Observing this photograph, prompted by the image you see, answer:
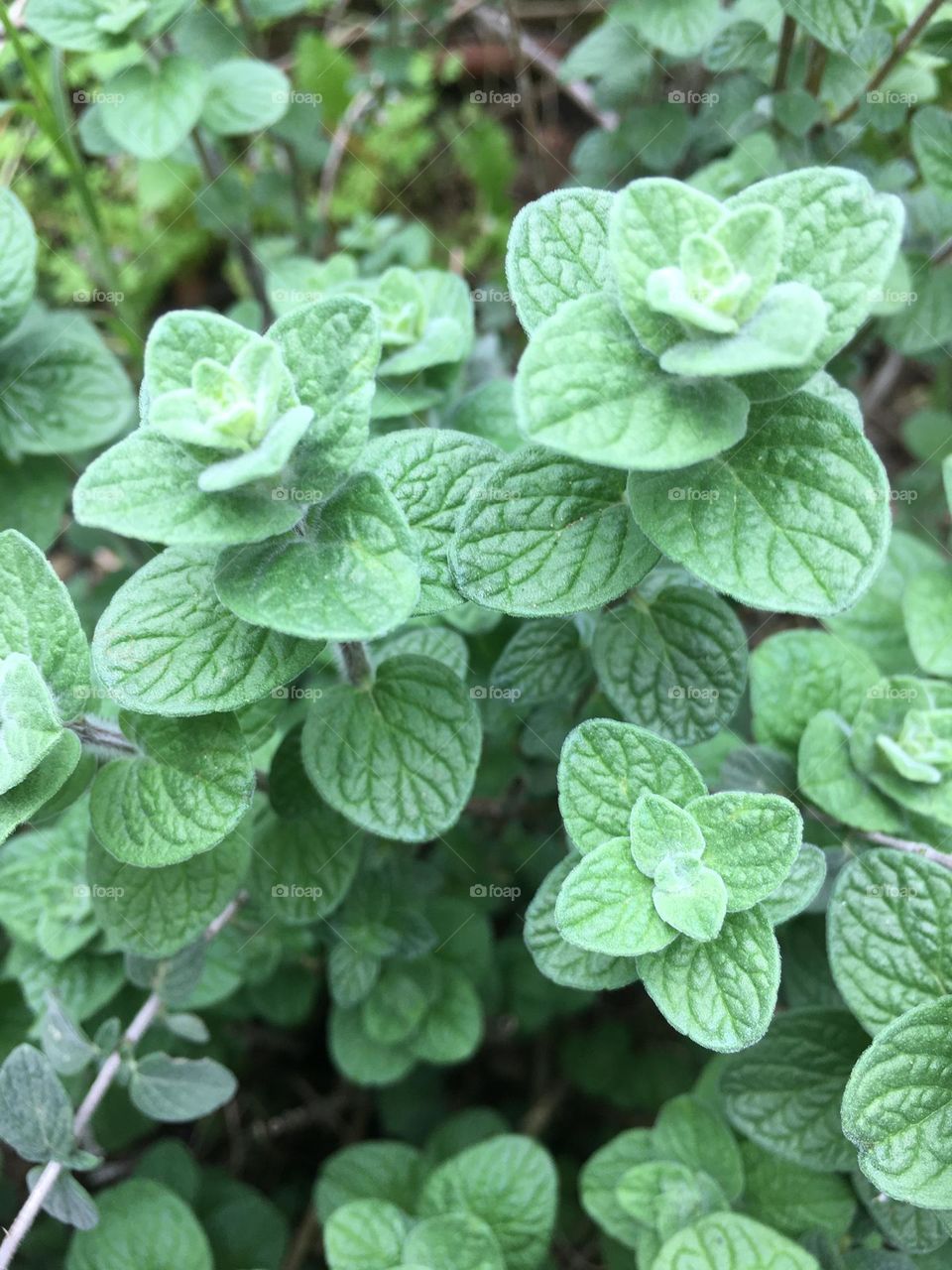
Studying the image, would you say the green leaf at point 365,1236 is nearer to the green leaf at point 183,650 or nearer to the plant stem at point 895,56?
the green leaf at point 183,650

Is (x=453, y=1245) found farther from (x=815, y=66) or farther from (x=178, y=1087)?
(x=815, y=66)

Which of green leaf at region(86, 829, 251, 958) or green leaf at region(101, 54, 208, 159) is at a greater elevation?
green leaf at region(101, 54, 208, 159)

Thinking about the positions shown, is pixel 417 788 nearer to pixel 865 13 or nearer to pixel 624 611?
pixel 624 611

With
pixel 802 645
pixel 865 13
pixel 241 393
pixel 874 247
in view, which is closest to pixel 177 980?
pixel 241 393

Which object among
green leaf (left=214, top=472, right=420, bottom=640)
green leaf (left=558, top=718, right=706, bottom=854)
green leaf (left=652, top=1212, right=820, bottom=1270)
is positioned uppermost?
green leaf (left=214, top=472, right=420, bottom=640)

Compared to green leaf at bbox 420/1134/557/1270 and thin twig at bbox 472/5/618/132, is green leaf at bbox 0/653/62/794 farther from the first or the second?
thin twig at bbox 472/5/618/132

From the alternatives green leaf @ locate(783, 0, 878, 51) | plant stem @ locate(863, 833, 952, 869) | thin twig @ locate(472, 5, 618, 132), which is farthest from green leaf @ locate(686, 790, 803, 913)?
thin twig @ locate(472, 5, 618, 132)

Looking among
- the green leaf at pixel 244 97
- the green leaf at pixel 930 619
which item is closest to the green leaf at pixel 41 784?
the green leaf at pixel 930 619
